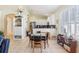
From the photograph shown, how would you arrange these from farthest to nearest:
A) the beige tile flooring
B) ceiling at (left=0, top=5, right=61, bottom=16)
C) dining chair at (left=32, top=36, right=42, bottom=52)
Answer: dining chair at (left=32, top=36, right=42, bottom=52) < the beige tile flooring < ceiling at (left=0, top=5, right=61, bottom=16)

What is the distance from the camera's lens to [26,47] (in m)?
3.69

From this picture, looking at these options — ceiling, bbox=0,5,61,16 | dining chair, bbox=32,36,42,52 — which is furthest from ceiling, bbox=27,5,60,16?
dining chair, bbox=32,36,42,52

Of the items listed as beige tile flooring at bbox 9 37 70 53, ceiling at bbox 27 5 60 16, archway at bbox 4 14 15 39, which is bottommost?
beige tile flooring at bbox 9 37 70 53

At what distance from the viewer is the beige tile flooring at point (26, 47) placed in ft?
11.7

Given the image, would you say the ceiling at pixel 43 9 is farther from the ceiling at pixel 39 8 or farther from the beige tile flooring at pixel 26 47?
the beige tile flooring at pixel 26 47

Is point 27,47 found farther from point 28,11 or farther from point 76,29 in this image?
point 76,29

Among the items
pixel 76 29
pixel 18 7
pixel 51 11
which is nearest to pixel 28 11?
pixel 18 7

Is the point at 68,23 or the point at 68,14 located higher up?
the point at 68,14

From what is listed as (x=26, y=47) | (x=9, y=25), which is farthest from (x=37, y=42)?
(x=9, y=25)

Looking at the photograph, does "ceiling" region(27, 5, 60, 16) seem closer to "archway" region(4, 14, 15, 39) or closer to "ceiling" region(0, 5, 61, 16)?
"ceiling" region(0, 5, 61, 16)

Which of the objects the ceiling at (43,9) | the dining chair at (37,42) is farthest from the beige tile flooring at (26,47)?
the ceiling at (43,9)

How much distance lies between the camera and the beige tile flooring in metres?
3.58

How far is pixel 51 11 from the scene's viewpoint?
12.3 ft
